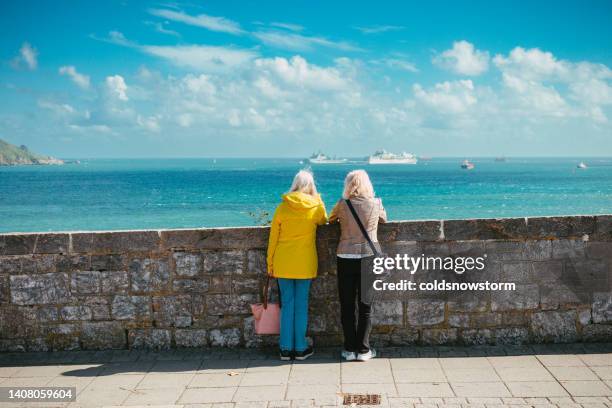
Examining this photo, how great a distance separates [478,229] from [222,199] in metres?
63.9

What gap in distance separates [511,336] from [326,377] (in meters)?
2.05

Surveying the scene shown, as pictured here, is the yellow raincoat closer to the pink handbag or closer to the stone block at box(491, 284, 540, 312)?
the pink handbag

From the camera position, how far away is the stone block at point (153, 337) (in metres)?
5.66

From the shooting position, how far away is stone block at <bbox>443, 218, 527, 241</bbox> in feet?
18.1

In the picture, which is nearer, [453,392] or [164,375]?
[453,392]

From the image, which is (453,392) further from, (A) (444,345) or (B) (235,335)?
(B) (235,335)

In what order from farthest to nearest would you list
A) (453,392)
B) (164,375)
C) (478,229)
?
1. (478,229)
2. (164,375)
3. (453,392)

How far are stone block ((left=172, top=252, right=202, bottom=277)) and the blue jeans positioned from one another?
905 millimetres

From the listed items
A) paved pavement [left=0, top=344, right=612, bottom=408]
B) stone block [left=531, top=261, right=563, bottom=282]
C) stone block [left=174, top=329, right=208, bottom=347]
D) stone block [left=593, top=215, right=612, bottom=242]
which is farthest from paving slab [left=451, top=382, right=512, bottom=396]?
stone block [left=174, top=329, right=208, bottom=347]

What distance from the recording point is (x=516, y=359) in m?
5.16

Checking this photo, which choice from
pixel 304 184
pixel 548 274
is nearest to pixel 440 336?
pixel 548 274

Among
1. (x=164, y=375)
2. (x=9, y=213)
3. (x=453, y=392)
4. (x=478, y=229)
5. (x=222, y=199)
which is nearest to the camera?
(x=453, y=392)

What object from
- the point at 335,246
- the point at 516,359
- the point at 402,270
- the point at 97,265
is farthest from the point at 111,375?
the point at 516,359

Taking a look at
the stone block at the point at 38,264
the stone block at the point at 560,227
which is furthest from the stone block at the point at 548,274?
the stone block at the point at 38,264
